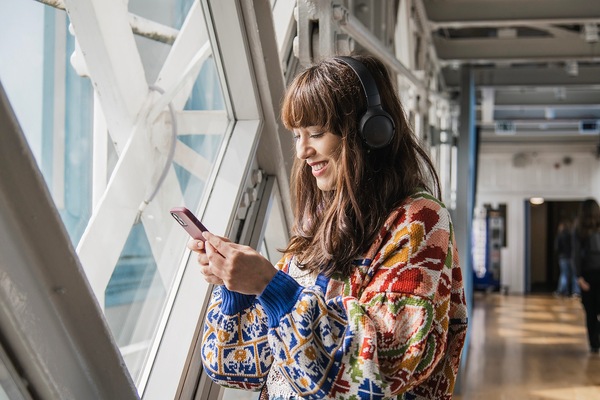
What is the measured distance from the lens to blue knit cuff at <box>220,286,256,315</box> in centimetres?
137

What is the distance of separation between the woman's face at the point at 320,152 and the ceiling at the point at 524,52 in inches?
207

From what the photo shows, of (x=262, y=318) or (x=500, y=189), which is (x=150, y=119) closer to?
(x=262, y=318)

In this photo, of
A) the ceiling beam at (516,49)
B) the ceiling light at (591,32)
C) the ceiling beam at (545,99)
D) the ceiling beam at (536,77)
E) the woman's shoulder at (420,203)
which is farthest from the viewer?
the ceiling beam at (545,99)

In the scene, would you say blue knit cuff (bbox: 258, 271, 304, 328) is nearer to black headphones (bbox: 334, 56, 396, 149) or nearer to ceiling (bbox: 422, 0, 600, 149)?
black headphones (bbox: 334, 56, 396, 149)

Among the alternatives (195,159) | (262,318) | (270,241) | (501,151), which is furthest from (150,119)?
(501,151)

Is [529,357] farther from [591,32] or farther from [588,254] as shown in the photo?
[591,32]

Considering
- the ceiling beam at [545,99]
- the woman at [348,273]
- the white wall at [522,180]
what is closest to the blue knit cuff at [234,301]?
the woman at [348,273]

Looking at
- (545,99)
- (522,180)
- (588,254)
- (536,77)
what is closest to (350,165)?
(588,254)

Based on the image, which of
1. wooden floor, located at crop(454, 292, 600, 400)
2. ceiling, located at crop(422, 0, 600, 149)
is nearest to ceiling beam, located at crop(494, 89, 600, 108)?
ceiling, located at crop(422, 0, 600, 149)

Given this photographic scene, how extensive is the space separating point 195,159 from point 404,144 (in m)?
1.11

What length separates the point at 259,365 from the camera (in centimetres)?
138

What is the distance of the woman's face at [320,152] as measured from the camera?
4.36 feet

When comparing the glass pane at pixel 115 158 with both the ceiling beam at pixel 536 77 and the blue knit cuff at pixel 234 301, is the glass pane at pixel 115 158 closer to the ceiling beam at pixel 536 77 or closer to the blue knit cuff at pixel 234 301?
the blue knit cuff at pixel 234 301

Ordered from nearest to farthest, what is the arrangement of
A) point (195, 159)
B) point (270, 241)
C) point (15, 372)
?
point (15, 372) < point (195, 159) < point (270, 241)
